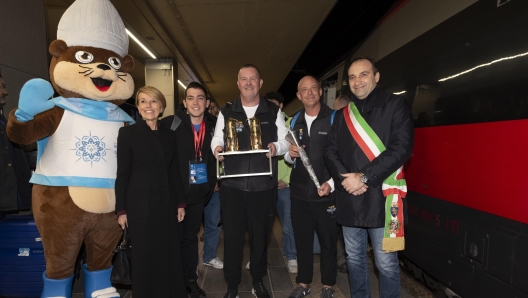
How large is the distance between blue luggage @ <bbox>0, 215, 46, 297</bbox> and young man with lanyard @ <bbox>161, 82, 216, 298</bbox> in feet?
4.14

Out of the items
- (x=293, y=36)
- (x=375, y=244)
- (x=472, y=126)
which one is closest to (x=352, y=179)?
(x=375, y=244)

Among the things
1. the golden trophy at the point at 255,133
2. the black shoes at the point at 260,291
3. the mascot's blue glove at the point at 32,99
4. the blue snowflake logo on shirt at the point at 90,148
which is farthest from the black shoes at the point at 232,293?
the mascot's blue glove at the point at 32,99

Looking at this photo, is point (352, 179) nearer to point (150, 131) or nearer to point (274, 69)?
point (150, 131)

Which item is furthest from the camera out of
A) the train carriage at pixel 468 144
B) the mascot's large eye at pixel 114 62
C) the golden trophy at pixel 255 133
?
the golden trophy at pixel 255 133

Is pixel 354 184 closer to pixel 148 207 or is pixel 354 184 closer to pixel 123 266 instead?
pixel 148 207

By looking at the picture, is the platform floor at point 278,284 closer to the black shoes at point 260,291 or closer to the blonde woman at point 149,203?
the black shoes at point 260,291

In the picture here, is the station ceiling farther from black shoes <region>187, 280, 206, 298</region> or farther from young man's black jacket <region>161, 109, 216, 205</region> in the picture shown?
black shoes <region>187, 280, 206, 298</region>

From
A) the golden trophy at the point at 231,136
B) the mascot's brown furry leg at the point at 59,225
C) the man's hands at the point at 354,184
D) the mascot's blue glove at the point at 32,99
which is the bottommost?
the mascot's brown furry leg at the point at 59,225

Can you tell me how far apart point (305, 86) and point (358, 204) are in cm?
126

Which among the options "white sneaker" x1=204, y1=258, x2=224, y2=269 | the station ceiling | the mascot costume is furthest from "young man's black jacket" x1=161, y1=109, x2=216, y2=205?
the station ceiling

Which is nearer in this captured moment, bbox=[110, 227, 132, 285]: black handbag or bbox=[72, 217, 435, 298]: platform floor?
bbox=[110, 227, 132, 285]: black handbag

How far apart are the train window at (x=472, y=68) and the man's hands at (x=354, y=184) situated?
946 mm

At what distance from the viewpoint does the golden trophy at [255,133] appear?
2.79 meters

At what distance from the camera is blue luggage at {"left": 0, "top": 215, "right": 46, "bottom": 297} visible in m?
2.91
